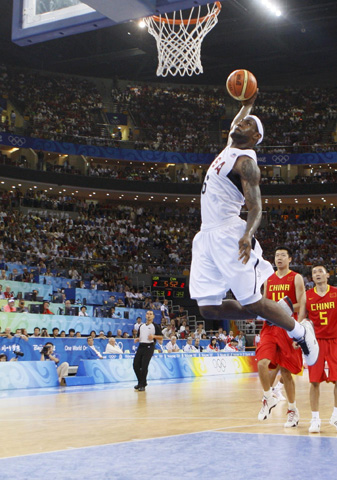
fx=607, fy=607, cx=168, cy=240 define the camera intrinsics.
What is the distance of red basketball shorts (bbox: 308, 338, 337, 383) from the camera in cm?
714

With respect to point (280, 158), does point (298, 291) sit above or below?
below

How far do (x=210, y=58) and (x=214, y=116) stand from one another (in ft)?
14.0

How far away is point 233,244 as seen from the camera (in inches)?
209

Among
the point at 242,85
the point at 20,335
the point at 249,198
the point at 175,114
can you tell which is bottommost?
the point at 20,335

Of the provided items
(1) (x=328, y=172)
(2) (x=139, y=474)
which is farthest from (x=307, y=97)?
(2) (x=139, y=474)

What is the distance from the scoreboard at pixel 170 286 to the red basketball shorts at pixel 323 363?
86.9 ft

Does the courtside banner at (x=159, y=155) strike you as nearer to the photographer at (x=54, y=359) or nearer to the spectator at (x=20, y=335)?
the spectator at (x=20, y=335)

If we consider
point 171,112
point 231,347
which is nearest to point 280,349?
point 231,347

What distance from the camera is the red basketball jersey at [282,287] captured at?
8.01 m

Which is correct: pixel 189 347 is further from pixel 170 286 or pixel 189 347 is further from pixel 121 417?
pixel 121 417

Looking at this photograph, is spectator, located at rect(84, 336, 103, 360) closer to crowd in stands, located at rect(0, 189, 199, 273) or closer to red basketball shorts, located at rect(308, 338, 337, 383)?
crowd in stands, located at rect(0, 189, 199, 273)

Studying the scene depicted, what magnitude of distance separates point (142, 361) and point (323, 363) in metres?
7.83

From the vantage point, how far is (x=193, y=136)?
44.6 meters

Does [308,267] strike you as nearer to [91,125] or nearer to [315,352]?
[91,125]
